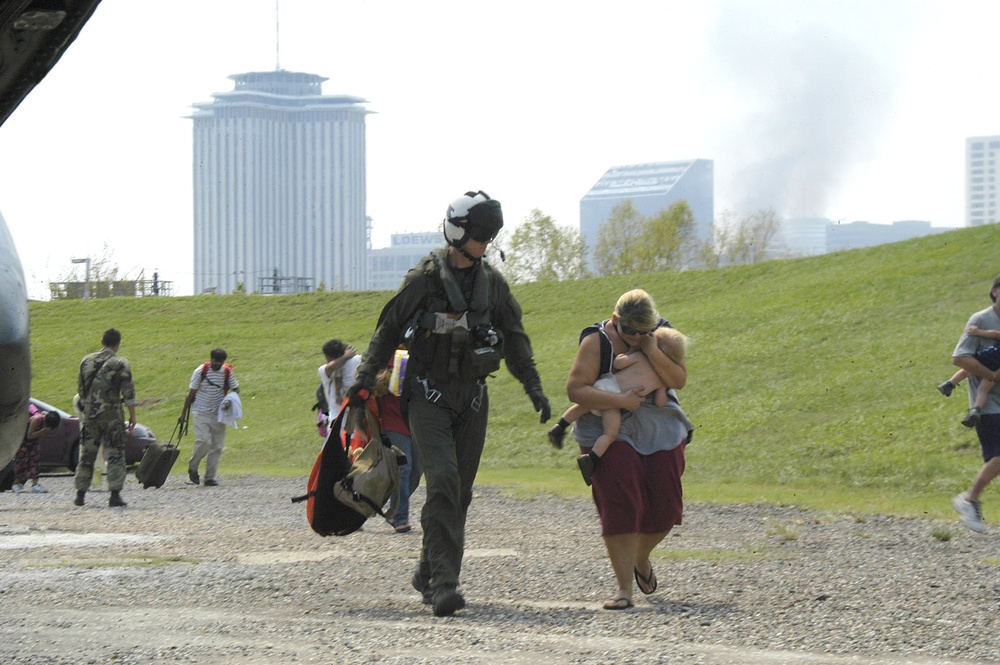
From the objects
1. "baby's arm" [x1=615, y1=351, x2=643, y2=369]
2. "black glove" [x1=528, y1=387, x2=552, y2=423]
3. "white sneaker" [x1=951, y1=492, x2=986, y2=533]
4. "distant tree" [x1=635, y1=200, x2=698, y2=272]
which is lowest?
"white sneaker" [x1=951, y1=492, x2=986, y2=533]

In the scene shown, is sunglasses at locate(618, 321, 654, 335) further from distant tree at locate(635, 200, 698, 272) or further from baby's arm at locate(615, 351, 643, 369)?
distant tree at locate(635, 200, 698, 272)

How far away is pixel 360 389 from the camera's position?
7496mm

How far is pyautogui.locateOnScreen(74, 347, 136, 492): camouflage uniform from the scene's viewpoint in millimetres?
14656

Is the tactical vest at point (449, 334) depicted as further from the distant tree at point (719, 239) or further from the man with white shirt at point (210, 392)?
the distant tree at point (719, 239)

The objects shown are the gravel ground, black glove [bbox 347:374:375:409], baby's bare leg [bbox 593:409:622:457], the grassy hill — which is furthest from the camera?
the grassy hill

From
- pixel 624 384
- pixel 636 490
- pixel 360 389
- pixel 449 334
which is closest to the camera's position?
pixel 449 334

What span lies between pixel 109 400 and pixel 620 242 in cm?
7272

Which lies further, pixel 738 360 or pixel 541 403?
pixel 738 360

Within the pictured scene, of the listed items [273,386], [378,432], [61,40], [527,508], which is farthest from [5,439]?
[273,386]

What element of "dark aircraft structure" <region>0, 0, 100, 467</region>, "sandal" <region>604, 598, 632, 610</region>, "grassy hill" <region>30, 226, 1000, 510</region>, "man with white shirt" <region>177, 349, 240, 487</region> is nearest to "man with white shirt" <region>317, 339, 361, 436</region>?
"man with white shirt" <region>177, 349, 240, 487</region>

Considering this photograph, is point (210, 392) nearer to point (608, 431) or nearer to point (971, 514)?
point (971, 514)

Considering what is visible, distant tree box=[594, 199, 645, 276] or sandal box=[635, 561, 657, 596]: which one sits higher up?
distant tree box=[594, 199, 645, 276]

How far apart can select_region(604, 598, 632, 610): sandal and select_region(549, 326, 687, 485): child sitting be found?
0.64 metres

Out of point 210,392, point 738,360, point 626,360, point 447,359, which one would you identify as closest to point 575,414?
point 626,360
